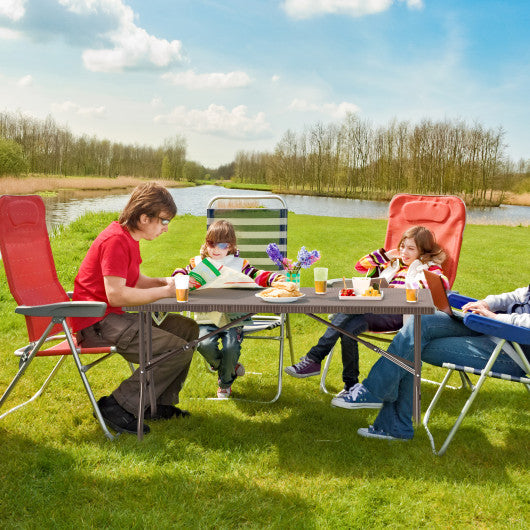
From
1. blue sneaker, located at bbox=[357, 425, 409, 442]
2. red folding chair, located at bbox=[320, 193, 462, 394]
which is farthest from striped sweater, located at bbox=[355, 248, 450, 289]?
blue sneaker, located at bbox=[357, 425, 409, 442]

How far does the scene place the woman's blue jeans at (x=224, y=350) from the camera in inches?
123

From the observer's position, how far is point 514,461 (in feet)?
8.37

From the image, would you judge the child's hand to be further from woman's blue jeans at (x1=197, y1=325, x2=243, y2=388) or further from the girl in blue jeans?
woman's blue jeans at (x1=197, y1=325, x2=243, y2=388)

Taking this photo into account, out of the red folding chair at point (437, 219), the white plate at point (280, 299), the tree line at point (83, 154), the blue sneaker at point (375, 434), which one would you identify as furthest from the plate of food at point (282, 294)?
the tree line at point (83, 154)

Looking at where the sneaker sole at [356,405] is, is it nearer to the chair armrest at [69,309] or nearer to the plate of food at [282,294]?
the plate of food at [282,294]

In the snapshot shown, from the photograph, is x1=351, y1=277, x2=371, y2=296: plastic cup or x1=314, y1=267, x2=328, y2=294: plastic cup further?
x1=314, y1=267, x2=328, y2=294: plastic cup

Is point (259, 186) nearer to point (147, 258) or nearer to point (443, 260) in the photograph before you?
point (147, 258)

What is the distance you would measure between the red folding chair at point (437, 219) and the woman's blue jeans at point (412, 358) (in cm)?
78

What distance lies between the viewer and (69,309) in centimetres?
250

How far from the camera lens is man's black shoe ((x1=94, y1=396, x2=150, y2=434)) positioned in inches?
107

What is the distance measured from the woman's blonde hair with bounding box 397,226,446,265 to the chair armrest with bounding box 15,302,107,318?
1.92m

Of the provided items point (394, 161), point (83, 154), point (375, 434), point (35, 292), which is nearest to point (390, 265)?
point (375, 434)

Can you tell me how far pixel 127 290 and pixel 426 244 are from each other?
188 cm

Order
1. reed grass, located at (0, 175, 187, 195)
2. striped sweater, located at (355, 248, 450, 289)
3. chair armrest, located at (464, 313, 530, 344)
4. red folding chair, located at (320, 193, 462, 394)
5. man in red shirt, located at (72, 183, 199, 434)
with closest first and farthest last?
chair armrest, located at (464, 313, 530, 344) → man in red shirt, located at (72, 183, 199, 434) → striped sweater, located at (355, 248, 450, 289) → red folding chair, located at (320, 193, 462, 394) → reed grass, located at (0, 175, 187, 195)
